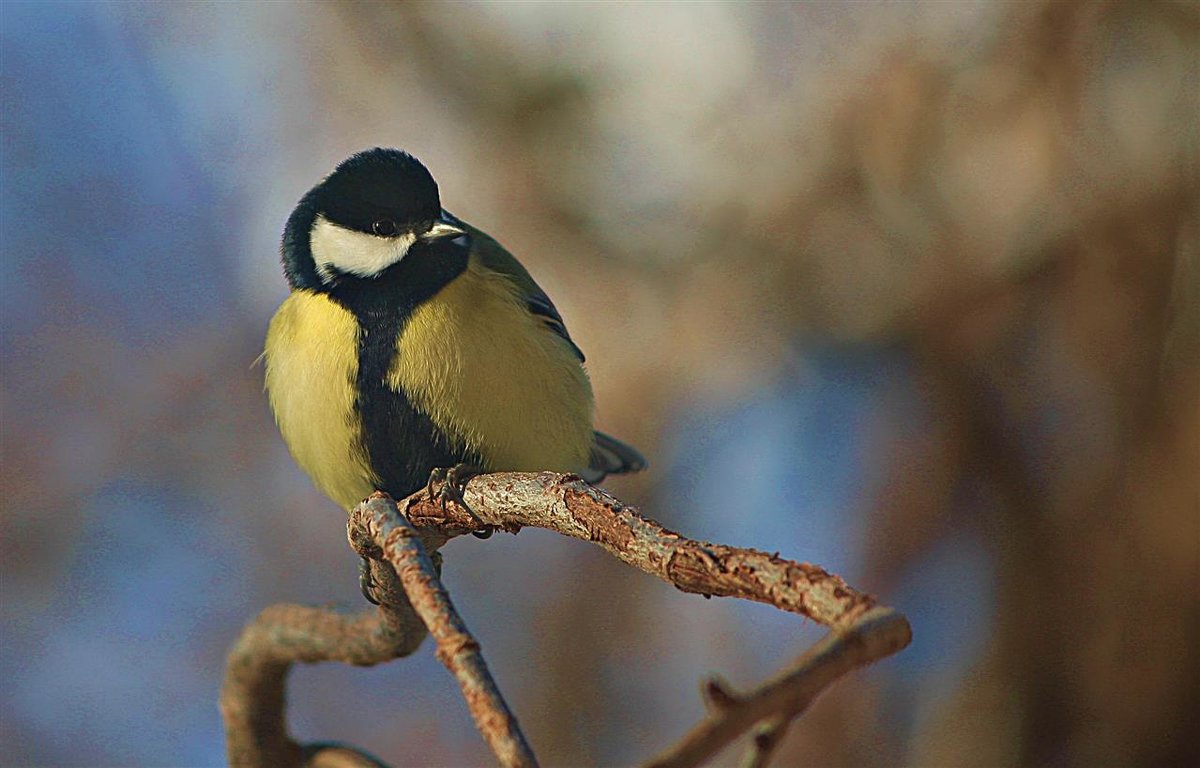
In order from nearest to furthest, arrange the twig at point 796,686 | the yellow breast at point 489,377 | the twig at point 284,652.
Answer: the twig at point 796,686 → the twig at point 284,652 → the yellow breast at point 489,377

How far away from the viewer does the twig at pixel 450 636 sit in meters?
0.98

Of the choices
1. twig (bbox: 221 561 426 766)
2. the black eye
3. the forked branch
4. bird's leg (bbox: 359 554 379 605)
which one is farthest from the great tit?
twig (bbox: 221 561 426 766)

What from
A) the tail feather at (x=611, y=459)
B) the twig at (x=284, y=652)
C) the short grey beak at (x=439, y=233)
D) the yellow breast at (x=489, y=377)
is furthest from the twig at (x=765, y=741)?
the tail feather at (x=611, y=459)

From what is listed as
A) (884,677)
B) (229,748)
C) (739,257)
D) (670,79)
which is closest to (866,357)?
(739,257)

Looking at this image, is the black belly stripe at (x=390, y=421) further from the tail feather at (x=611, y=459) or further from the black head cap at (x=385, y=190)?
the tail feather at (x=611, y=459)

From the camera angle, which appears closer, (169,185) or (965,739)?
(965,739)

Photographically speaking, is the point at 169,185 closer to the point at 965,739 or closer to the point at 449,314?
the point at 449,314

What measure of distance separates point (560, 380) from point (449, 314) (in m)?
0.31

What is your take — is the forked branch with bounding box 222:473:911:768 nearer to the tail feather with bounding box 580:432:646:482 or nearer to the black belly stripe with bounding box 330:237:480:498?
the black belly stripe with bounding box 330:237:480:498

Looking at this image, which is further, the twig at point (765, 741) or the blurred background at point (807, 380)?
the blurred background at point (807, 380)

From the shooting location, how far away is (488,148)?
5.92m

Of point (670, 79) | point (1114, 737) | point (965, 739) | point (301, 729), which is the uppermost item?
point (670, 79)

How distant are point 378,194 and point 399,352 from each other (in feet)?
1.19

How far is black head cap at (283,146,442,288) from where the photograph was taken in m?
2.53
